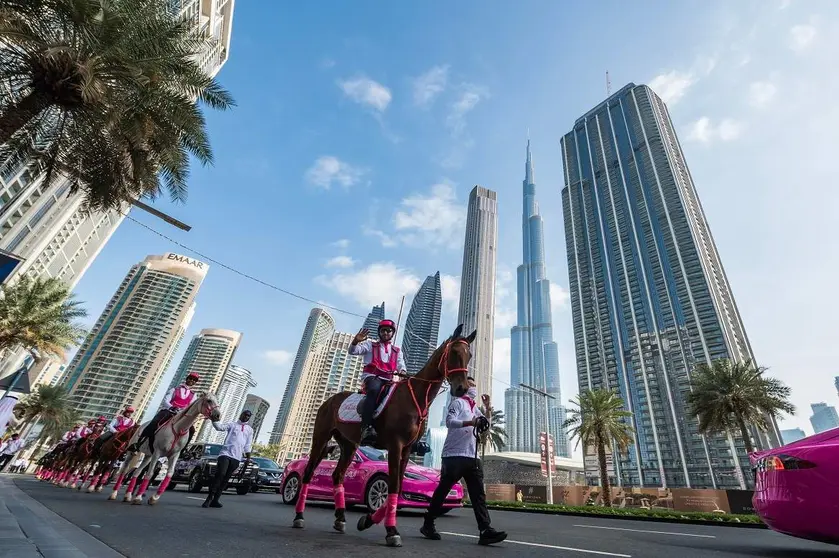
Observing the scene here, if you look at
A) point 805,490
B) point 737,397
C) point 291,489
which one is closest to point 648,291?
point 737,397

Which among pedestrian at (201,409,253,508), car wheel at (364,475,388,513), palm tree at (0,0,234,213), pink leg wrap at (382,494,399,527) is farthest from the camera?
palm tree at (0,0,234,213)

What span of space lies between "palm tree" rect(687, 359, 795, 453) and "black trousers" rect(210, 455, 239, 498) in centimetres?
3548

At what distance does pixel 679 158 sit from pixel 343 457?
143 metres

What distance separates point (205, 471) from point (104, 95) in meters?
12.2

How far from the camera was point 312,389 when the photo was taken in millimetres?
127812

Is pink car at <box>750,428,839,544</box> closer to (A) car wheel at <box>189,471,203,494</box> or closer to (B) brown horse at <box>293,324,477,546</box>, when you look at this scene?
(B) brown horse at <box>293,324,477,546</box>

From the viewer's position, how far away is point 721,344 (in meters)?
92.9

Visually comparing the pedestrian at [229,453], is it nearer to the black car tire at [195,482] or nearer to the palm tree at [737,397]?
the black car tire at [195,482]

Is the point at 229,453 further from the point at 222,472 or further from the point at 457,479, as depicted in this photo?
the point at 457,479

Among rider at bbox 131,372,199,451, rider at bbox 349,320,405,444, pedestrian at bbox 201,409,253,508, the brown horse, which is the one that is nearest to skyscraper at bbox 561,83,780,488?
pedestrian at bbox 201,409,253,508

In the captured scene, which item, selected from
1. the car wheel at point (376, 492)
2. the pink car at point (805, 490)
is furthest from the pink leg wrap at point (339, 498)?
the pink car at point (805, 490)

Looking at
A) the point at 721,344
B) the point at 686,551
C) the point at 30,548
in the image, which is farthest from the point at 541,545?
the point at 721,344

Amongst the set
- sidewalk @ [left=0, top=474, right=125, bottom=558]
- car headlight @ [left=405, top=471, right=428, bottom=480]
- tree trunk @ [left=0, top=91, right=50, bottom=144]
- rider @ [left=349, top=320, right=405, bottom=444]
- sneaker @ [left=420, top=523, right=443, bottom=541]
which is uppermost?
tree trunk @ [left=0, top=91, right=50, bottom=144]

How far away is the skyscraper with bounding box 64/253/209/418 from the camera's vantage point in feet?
435
